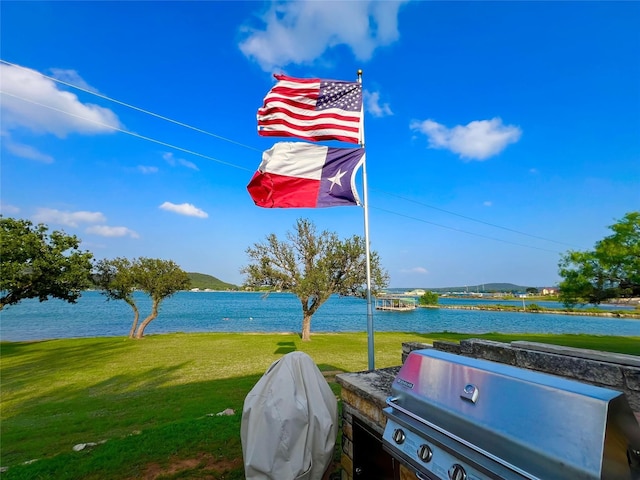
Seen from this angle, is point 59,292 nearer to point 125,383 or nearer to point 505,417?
point 125,383

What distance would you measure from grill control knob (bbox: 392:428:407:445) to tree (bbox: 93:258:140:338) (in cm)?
2435

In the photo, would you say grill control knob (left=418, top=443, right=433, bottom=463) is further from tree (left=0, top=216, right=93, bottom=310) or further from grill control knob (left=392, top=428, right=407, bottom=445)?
tree (left=0, top=216, right=93, bottom=310)

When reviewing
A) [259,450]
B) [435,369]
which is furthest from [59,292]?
[435,369]

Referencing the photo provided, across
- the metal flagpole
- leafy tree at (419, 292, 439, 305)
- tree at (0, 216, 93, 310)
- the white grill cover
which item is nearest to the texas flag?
the metal flagpole

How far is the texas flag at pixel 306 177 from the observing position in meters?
5.53

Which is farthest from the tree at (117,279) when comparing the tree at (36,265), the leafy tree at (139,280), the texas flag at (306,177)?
the texas flag at (306,177)

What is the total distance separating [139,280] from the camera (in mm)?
22219

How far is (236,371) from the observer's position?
37.2ft

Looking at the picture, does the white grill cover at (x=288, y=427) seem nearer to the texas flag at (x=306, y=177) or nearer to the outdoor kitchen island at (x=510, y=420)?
the outdoor kitchen island at (x=510, y=420)

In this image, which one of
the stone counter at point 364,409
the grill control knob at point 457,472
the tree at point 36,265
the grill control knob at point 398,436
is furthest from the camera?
the tree at point 36,265

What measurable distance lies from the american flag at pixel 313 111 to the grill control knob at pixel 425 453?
5244mm

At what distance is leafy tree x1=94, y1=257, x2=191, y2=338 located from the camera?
2164 centimetres

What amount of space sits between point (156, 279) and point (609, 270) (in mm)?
30797

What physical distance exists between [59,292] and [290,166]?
719 inches
